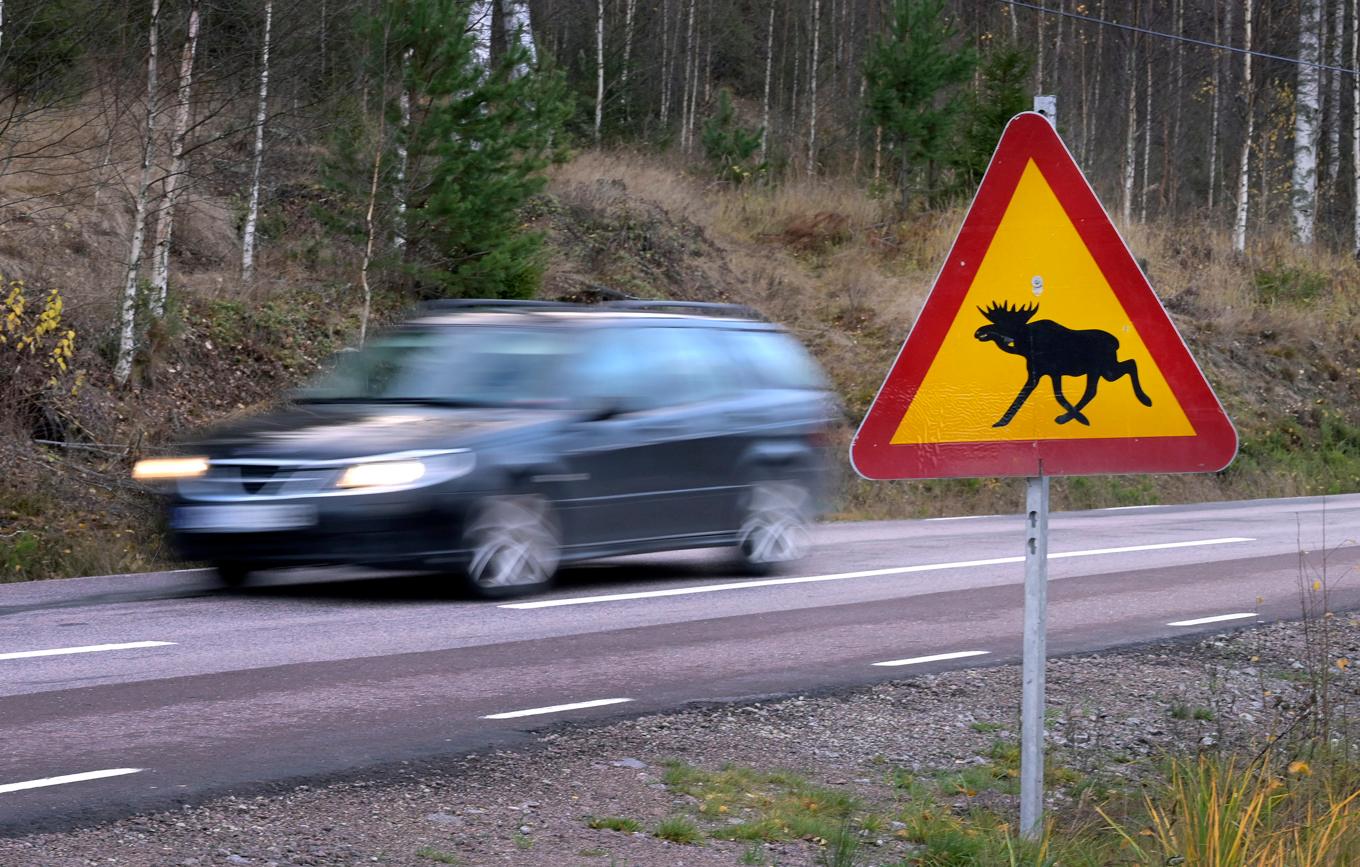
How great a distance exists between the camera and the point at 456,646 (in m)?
8.47

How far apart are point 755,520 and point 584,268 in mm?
15739

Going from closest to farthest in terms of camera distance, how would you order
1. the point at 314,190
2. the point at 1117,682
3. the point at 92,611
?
the point at 1117,682
the point at 92,611
the point at 314,190

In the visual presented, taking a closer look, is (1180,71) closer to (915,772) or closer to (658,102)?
(658,102)

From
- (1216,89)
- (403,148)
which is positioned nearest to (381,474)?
(403,148)

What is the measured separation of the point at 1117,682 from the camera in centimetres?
813

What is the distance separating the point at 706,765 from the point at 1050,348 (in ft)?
8.05

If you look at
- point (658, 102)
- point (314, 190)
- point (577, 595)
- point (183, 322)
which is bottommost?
point (577, 595)

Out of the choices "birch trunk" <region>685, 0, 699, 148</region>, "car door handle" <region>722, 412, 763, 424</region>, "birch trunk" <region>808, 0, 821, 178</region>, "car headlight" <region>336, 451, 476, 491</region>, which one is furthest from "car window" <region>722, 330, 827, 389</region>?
"birch trunk" <region>685, 0, 699, 148</region>

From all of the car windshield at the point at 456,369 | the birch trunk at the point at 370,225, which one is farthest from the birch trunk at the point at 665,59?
the car windshield at the point at 456,369

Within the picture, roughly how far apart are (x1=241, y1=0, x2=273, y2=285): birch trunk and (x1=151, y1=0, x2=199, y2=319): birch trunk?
2.71 ft

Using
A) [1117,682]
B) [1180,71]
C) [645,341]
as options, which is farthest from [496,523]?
[1180,71]

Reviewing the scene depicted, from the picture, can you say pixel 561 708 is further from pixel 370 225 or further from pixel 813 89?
pixel 813 89

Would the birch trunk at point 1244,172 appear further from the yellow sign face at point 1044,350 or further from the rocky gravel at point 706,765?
the yellow sign face at point 1044,350

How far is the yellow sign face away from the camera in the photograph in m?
4.33
